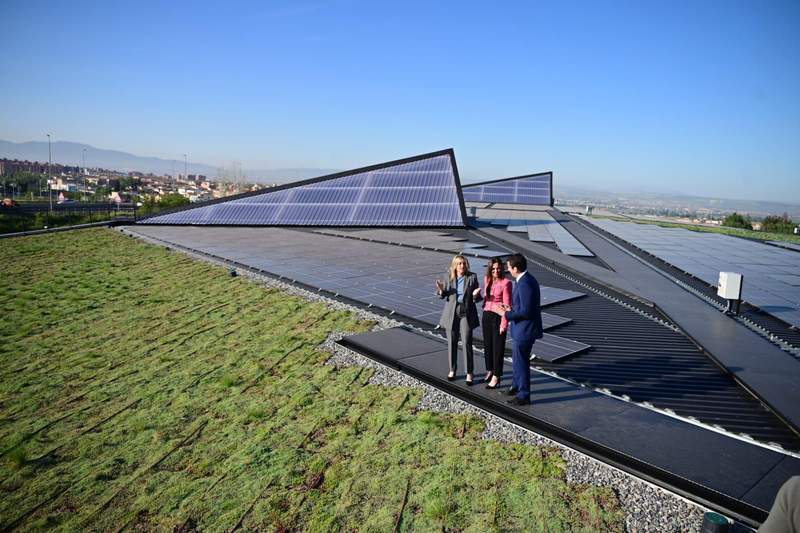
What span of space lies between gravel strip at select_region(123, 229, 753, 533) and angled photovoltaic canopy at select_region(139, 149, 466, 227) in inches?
809

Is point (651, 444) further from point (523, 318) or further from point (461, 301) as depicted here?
point (461, 301)

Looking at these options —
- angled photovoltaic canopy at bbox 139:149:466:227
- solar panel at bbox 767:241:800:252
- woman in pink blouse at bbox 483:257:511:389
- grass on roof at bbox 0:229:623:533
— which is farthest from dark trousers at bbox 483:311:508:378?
solar panel at bbox 767:241:800:252

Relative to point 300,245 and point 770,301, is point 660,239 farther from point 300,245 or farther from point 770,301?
point 300,245

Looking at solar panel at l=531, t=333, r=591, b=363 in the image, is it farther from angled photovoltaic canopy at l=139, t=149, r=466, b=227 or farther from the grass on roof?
angled photovoltaic canopy at l=139, t=149, r=466, b=227

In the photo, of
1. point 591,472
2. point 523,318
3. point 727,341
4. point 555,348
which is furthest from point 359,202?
point 591,472

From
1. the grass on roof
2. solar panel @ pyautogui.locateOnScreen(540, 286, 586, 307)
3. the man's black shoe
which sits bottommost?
the grass on roof

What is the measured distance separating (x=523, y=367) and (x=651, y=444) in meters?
1.73

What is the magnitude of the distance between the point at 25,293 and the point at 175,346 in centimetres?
788

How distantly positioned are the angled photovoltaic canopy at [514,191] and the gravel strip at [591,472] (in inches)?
1845

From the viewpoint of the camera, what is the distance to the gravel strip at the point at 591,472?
4.66 metres

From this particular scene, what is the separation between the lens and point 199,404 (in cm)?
757

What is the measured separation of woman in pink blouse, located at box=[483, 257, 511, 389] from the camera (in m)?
6.96

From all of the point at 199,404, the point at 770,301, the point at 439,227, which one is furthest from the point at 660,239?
the point at 199,404

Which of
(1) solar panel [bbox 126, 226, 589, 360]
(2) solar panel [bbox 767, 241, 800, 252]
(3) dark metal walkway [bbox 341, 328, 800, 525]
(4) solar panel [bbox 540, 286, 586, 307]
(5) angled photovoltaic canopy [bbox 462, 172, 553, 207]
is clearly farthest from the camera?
(5) angled photovoltaic canopy [bbox 462, 172, 553, 207]
